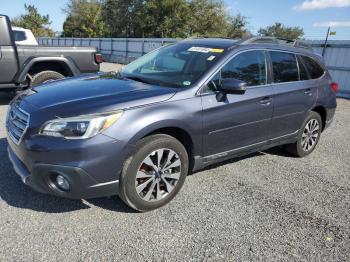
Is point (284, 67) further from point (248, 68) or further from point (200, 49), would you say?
point (200, 49)

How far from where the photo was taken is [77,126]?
2.90m

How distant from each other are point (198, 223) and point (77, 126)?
1.45 m

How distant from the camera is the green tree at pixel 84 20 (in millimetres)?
48031

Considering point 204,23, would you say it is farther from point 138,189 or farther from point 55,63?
point 138,189

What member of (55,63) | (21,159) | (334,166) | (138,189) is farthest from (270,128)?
(55,63)

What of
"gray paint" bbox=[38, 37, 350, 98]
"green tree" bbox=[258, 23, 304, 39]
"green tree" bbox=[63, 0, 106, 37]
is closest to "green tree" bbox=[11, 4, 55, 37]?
"green tree" bbox=[63, 0, 106, 37]

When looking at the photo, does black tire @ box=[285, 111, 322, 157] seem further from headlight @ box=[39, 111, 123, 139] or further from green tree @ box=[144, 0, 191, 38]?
green tree @ box=[144, 0, 191, 38]

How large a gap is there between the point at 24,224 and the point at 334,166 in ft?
14.1

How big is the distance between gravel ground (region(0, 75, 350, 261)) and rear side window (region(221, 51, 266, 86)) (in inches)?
49.6

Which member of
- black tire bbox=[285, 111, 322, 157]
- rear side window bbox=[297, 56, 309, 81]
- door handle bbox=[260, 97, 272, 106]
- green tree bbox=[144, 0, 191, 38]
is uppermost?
green tree bbox=[144, 0, 191, 38]

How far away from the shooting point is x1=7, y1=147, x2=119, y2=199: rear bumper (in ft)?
9.52

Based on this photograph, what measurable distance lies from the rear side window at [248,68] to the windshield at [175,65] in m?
0.19


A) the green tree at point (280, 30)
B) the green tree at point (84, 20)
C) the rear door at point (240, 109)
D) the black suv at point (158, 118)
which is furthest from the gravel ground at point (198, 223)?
the green tree at point (280, 30)

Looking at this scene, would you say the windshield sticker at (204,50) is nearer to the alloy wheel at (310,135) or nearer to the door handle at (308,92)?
the door handle at (308,92)
